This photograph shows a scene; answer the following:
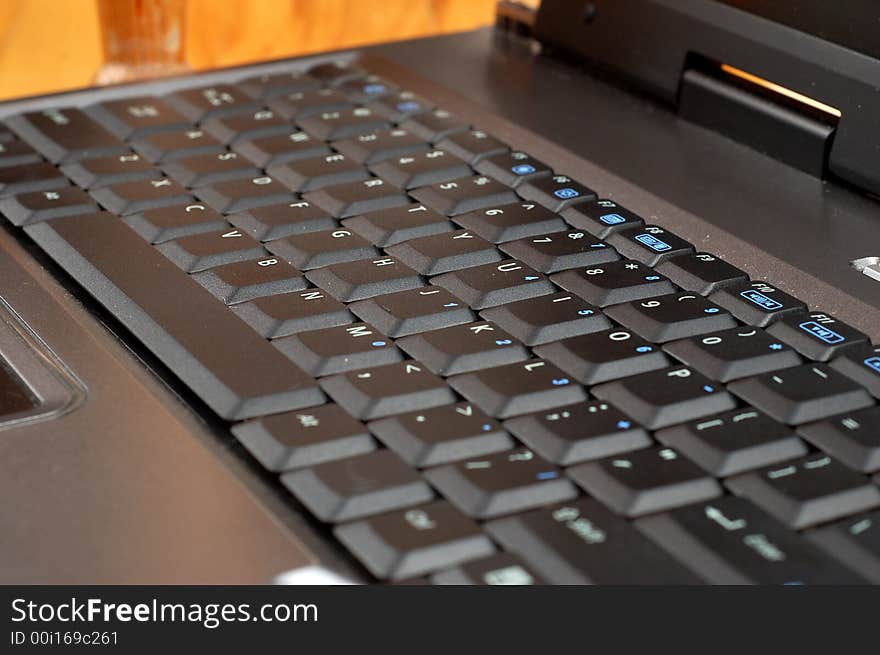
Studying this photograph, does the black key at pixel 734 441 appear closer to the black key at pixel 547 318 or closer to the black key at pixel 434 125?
the black key at pixel 547 318

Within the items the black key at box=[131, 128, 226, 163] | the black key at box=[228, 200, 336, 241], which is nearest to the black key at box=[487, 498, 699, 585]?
the black key at box=[228, 200, 336, 241]

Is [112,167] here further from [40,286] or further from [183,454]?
[183,454]

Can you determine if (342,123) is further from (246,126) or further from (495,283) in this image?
(495,283)

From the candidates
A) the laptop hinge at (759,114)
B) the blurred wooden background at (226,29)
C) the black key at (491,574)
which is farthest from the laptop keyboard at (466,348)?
the blurred wooden background at (226,29)

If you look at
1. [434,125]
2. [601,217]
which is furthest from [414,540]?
[434,125]

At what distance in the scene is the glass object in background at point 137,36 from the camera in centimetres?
82

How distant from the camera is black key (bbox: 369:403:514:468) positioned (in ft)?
1.19

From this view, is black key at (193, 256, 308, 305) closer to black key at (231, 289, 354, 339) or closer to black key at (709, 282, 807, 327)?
black key at (231, 289, 354, 339)

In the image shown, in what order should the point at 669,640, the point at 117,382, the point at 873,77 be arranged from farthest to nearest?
the point at 873,77
the point at 117,382
the point at 669,640

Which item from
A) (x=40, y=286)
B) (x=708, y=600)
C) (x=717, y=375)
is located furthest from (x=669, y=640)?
(x=40, y=286)

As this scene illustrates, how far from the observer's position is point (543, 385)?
396mm

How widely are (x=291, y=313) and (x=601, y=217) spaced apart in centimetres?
15

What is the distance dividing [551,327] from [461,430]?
0.08 metres

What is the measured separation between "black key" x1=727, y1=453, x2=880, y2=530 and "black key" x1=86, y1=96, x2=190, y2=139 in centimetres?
38
